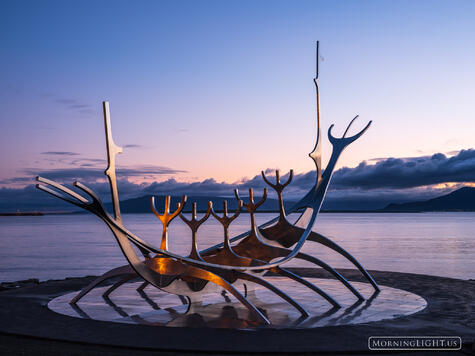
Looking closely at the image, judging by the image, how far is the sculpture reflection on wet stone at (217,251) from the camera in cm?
1044

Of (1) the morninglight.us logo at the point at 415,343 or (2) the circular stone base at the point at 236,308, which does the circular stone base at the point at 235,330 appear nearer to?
(2) the circular stone base at the point at 236,308

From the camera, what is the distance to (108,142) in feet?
34.5

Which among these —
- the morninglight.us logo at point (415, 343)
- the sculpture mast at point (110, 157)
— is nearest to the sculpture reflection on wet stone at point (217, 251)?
the sculpture mast at point (110, 157)

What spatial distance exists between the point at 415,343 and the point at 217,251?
5.30 metres

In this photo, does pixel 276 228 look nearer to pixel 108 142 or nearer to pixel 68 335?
pixel 108 142

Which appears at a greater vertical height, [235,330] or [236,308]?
[235,330]

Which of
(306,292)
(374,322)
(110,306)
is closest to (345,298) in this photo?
(306,292)

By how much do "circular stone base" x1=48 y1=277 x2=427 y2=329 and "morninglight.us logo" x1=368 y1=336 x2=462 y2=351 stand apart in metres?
1.54

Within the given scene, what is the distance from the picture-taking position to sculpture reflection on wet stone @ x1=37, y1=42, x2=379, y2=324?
34.2ft

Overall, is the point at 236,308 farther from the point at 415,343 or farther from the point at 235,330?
the point at 415,343

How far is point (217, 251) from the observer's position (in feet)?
42.1

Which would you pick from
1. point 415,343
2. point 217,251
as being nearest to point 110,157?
point 217,251

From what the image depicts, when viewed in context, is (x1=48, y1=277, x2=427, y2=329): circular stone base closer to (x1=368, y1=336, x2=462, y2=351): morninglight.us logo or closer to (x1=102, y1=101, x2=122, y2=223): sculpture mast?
(x1=368, y1=336, x2=462, y2=351): morninglight.us logo

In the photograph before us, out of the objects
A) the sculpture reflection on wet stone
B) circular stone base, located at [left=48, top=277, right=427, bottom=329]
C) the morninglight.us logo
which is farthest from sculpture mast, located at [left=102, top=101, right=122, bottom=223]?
the morninglight.us logo
